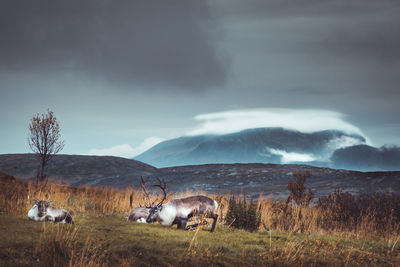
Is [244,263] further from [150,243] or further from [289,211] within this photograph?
[289,211]

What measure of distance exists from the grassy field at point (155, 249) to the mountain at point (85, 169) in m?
47.7

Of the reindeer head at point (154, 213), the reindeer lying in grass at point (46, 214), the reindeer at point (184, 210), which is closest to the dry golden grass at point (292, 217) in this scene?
the reindeer lying in grass at point (46, 214)

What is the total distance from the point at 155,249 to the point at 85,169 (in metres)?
62.4

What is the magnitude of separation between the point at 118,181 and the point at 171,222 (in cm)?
4943

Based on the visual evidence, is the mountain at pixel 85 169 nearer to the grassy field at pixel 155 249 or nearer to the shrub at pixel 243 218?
the shrub at pixel 243 218

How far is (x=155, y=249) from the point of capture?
965cm

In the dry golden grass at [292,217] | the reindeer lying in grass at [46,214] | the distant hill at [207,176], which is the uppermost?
the distant hill at [207,176]

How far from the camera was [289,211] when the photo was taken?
20.1m

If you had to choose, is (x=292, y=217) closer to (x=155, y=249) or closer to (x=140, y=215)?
(x=140, y=215)

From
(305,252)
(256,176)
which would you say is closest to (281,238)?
(305,252)

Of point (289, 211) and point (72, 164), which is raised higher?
point (72, 164)

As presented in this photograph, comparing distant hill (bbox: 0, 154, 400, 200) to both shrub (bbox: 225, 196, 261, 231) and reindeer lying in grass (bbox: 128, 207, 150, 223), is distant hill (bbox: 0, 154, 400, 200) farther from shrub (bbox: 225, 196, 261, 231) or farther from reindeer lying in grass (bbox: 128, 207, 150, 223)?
reindeer lying in grass (bbox: 128, 207, 150, 223)

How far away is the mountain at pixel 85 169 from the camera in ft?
205

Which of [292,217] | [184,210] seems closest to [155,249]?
[184,210]
